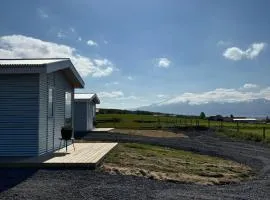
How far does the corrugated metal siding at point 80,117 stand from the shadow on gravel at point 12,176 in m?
23.6

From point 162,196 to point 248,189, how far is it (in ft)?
8.37

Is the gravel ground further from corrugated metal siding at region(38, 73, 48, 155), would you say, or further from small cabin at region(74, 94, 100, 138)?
small cabin at region(74, 94, 100, 138)

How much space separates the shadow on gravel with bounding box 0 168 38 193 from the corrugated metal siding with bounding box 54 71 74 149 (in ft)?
16.9

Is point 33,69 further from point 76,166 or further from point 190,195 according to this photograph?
point 190,195

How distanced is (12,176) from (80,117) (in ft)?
82.5

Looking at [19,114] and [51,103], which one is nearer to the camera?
[19,114]

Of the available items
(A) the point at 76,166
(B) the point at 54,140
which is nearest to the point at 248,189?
(A) the point at 76,166

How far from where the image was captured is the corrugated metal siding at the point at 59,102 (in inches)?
687

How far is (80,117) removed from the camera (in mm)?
36562

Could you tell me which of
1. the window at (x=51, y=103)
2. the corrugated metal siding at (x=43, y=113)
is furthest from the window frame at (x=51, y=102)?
the corrugated metal siding at (x=43, y=113)

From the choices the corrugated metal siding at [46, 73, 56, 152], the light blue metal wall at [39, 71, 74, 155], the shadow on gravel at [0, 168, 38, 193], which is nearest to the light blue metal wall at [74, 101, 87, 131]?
the light blue metal wall at [39, 71, 74, 155]

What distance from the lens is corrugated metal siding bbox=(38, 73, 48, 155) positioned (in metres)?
14.7

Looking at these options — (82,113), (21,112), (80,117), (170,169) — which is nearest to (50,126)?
(21,112)

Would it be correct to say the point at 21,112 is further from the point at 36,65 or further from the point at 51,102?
the point at 51,102
